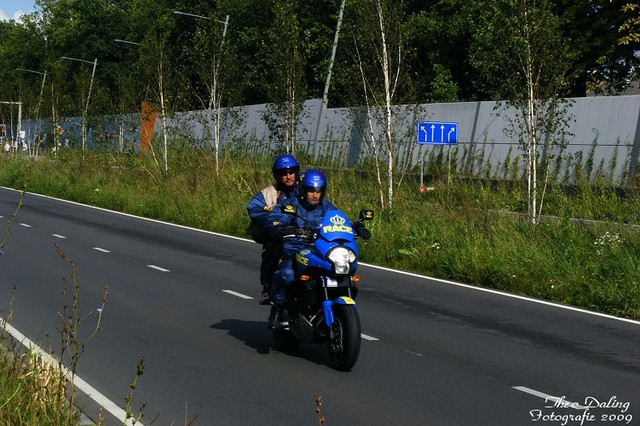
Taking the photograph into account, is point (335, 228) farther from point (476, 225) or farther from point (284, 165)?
point (476, 225)

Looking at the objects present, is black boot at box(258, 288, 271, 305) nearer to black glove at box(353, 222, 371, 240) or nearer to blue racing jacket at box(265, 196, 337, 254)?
blue racing jacket at box(265, 196, 337, 254)

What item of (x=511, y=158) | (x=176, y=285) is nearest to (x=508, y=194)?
(x=511, y=158)

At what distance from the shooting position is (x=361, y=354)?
31.0ft

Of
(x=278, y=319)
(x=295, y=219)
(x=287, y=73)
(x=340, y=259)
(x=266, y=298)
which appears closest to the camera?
(x=340, y=259)

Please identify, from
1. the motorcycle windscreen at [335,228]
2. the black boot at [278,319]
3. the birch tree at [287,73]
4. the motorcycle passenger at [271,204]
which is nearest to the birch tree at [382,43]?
the birch tree at [287,73]

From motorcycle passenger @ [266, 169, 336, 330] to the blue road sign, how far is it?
18.7 meters

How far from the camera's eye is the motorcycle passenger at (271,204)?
369 inches

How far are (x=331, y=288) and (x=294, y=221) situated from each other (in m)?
0.77

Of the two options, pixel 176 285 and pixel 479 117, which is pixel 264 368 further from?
pixel 479 117

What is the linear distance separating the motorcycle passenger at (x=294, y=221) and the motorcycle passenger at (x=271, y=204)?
8.1 inches

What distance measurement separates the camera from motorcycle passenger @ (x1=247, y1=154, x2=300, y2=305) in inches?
369

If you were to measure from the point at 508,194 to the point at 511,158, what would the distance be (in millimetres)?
4653

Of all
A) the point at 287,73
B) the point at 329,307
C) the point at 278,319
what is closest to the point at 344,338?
the point at 329,307

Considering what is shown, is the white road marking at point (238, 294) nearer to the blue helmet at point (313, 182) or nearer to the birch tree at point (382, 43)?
the blue helmet at point (313, 182)
